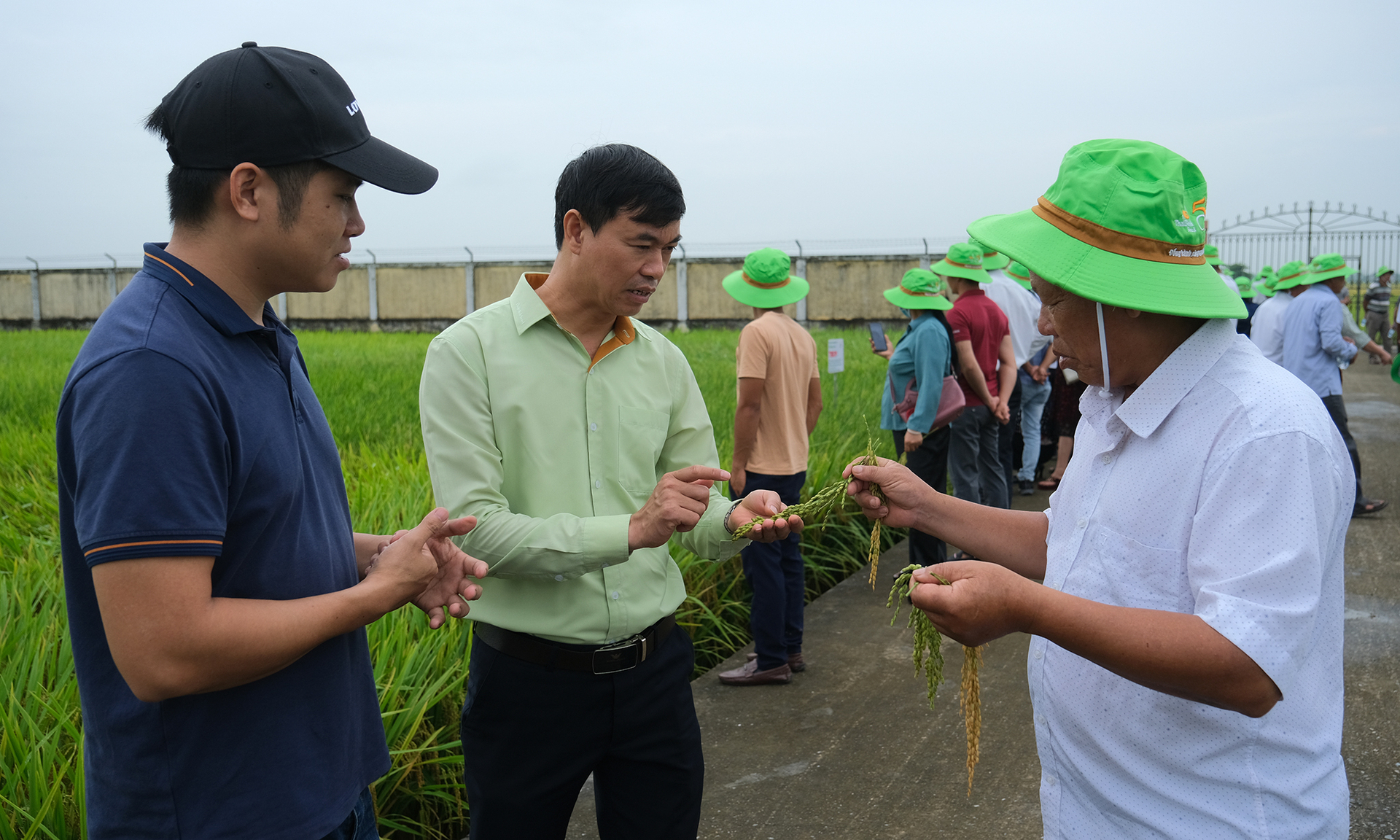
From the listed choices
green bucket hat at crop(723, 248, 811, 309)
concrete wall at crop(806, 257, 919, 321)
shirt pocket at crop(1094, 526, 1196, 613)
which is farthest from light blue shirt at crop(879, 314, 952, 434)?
concrete wall at crop(806, 257, 919, 321)

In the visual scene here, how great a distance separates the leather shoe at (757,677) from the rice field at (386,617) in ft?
1.26

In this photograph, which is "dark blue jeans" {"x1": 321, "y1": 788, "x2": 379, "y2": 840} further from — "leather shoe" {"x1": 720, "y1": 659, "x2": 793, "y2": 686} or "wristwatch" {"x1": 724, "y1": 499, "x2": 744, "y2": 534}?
"leather shoe" {"x1": 720, "y1": 659, "x2": 793, "y2": 686}

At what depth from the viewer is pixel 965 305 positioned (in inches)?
257

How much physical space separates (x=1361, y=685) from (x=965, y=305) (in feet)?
10.3

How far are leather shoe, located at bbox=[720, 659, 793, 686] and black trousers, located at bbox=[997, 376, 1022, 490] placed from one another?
2.71 metres

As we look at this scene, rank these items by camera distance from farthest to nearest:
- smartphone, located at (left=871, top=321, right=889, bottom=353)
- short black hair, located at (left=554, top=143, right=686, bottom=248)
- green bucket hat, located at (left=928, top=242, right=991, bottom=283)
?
smartphone, located at (left=871, top=321, right=889, bottom=353), green bucket hat, located at (left=928, top=242, right=991, bottom=283), short black hair, located at (left=554, top=143, right=686, bottom=248)

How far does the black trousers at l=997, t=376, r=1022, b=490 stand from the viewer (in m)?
6.91

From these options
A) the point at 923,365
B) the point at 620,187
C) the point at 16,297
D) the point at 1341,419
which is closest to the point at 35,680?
the point at 620,187

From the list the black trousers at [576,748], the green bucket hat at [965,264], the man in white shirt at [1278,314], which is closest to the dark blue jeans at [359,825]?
the black trousers at [576,748]

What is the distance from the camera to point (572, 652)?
2.29m

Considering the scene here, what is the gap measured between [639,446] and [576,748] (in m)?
0.74

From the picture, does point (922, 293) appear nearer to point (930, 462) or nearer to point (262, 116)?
point (930, 462)

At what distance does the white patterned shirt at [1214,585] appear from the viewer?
4.73 feet

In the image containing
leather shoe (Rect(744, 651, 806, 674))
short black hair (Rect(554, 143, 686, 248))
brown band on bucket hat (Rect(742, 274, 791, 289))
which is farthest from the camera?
brown band on bucket hat (Rect(742, 274, 791, 289))
